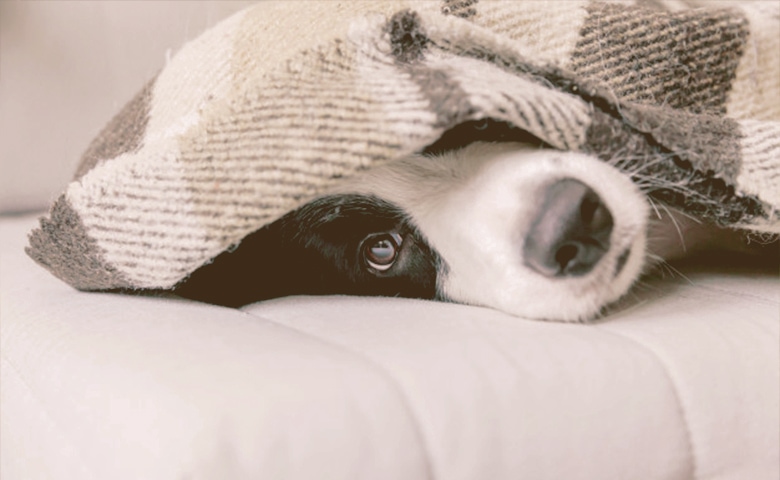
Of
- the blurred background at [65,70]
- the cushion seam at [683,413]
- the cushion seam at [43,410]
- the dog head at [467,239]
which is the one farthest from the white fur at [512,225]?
the blurred background at [65,70]

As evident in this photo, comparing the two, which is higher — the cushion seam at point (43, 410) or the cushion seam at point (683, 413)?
the cushion seam at point (43, 410)

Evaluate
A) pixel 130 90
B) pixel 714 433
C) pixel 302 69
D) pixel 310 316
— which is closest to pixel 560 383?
pixel 714 433

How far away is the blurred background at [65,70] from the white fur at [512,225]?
777 mm

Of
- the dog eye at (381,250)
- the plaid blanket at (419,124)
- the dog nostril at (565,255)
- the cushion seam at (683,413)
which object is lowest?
the cushion seam at (683,413)

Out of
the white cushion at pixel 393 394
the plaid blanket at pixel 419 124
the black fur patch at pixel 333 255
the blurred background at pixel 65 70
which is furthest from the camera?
the blurred background at pixel 65 70

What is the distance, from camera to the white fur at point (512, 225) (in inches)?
28.1

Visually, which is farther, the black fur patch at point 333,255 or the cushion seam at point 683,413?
the black fur patch at point 333,255

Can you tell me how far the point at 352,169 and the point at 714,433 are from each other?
335 mm

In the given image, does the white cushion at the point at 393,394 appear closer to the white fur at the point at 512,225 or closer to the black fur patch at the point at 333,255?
the white fur at the point at 512,225

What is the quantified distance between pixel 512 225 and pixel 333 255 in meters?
0.25

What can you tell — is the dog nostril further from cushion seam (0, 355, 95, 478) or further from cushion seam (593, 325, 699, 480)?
cushion seam (0, 355, 95, 478)

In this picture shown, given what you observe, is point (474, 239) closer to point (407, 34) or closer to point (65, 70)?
point (407, 34)

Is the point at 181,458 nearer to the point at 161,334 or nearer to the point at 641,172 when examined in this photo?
the point at 161,334

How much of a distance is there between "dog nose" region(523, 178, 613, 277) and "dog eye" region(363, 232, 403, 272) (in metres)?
0.22
